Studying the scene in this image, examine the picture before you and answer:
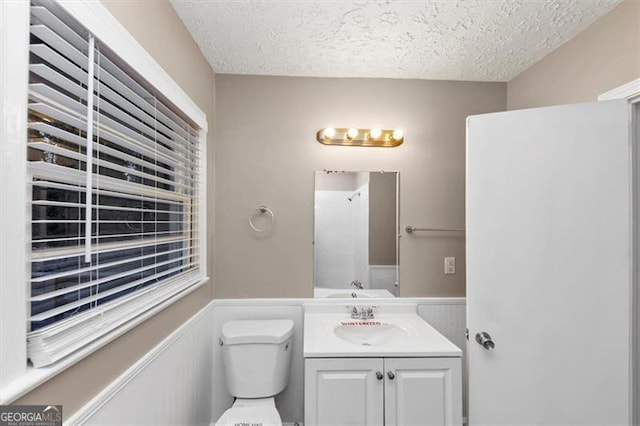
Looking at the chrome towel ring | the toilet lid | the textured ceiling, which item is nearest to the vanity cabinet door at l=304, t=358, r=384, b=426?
the toilet lid

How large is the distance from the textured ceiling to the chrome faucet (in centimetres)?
160

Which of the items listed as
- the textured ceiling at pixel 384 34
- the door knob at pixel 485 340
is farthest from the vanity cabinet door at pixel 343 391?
the textured ceiling at pixel 384 34

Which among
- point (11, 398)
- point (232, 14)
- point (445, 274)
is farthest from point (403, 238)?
point (11, 398)

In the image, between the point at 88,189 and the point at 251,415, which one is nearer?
the point at 88,189

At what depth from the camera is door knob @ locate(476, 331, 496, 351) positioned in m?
1.54

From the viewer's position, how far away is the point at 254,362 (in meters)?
1.80

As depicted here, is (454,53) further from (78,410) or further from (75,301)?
(78,410)

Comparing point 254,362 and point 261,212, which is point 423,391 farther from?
point 261,212

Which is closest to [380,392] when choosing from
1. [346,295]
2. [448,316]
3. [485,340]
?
[485,340]

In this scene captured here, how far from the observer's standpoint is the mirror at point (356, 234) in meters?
2.17

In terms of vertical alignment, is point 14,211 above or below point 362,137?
below

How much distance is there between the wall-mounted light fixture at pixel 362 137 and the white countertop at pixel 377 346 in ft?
3.69

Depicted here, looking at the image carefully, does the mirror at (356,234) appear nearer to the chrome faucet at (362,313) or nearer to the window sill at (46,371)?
the chrome faucet at (362,313)

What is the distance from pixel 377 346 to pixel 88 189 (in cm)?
148
